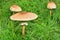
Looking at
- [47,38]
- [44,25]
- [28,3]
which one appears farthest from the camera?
[28,3]

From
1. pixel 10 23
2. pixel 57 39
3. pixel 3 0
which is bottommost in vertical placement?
pixel 57 39

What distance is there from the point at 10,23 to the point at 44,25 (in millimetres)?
756

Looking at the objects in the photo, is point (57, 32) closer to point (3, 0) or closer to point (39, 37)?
point (39, 37)

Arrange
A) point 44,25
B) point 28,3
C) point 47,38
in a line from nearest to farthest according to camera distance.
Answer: point 47,38, point 44,25, point 28,3

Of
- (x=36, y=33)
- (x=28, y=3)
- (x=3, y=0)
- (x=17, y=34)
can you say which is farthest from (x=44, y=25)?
(x=3, y=0)

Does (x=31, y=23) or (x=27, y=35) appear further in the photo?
(x=31, y=23)

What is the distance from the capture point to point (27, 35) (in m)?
3.86

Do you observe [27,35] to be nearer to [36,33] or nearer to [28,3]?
[36,33]

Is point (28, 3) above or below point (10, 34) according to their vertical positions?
above

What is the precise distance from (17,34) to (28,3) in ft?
3.79

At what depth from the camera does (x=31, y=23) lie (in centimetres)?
423

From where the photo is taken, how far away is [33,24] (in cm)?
419

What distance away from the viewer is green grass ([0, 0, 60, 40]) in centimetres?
387

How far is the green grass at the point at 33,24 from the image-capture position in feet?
12.7
